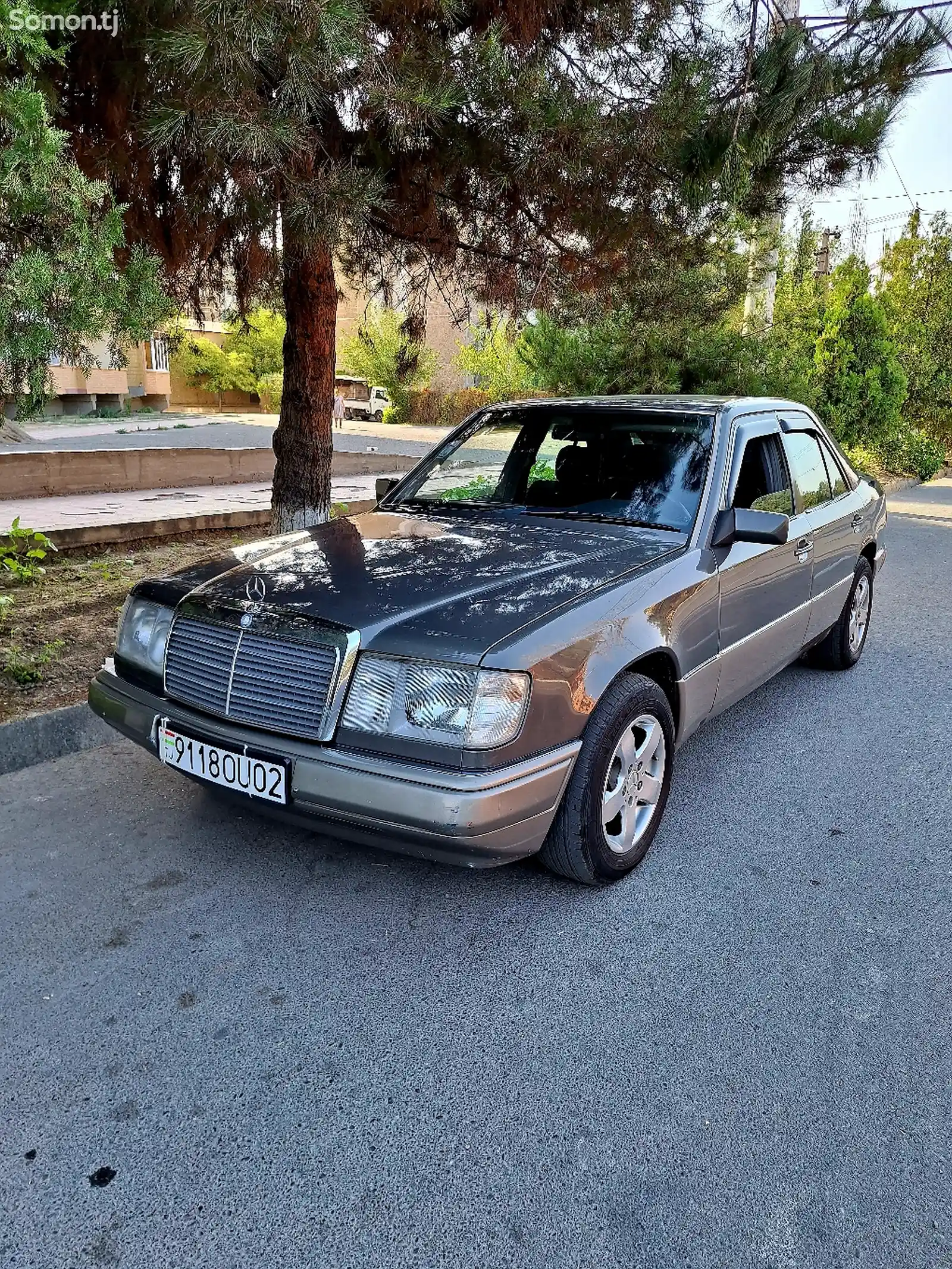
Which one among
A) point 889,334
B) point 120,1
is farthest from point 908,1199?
point 889,334

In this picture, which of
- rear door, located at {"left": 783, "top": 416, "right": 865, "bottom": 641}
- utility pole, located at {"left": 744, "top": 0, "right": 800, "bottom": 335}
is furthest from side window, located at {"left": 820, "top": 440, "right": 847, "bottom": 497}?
utility pole, located at {"left": 744, "top": 0, "right": 800, "bottom": 335}

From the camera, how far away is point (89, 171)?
4.99 m

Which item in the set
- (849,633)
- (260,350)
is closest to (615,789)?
(849,633)

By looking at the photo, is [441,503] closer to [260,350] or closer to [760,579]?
[760,579]

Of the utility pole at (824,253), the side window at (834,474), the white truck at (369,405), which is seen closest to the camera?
the side window at (834,474)

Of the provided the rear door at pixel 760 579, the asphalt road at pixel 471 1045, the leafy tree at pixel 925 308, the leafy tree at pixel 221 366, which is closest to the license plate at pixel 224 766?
the asphalt road at pixel 471 1045

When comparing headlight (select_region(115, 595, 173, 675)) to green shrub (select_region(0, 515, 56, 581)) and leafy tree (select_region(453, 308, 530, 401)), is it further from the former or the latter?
leafy tree (select_region(453, 308, 530, 401))

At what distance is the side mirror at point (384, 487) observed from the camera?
179 inches

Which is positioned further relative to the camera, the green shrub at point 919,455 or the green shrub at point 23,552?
the green shrub at point 919,455

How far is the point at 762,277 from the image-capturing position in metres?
10.5

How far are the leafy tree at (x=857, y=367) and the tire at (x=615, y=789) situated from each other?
12.9m

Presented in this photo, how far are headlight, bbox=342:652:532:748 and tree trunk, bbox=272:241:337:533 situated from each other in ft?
12.8

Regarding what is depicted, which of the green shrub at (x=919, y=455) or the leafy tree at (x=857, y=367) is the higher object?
the leafy tree at (x=857, y=367)

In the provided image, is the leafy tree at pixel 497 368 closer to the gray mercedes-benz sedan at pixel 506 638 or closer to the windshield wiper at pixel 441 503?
the windshield wiper at pixel 441 503
